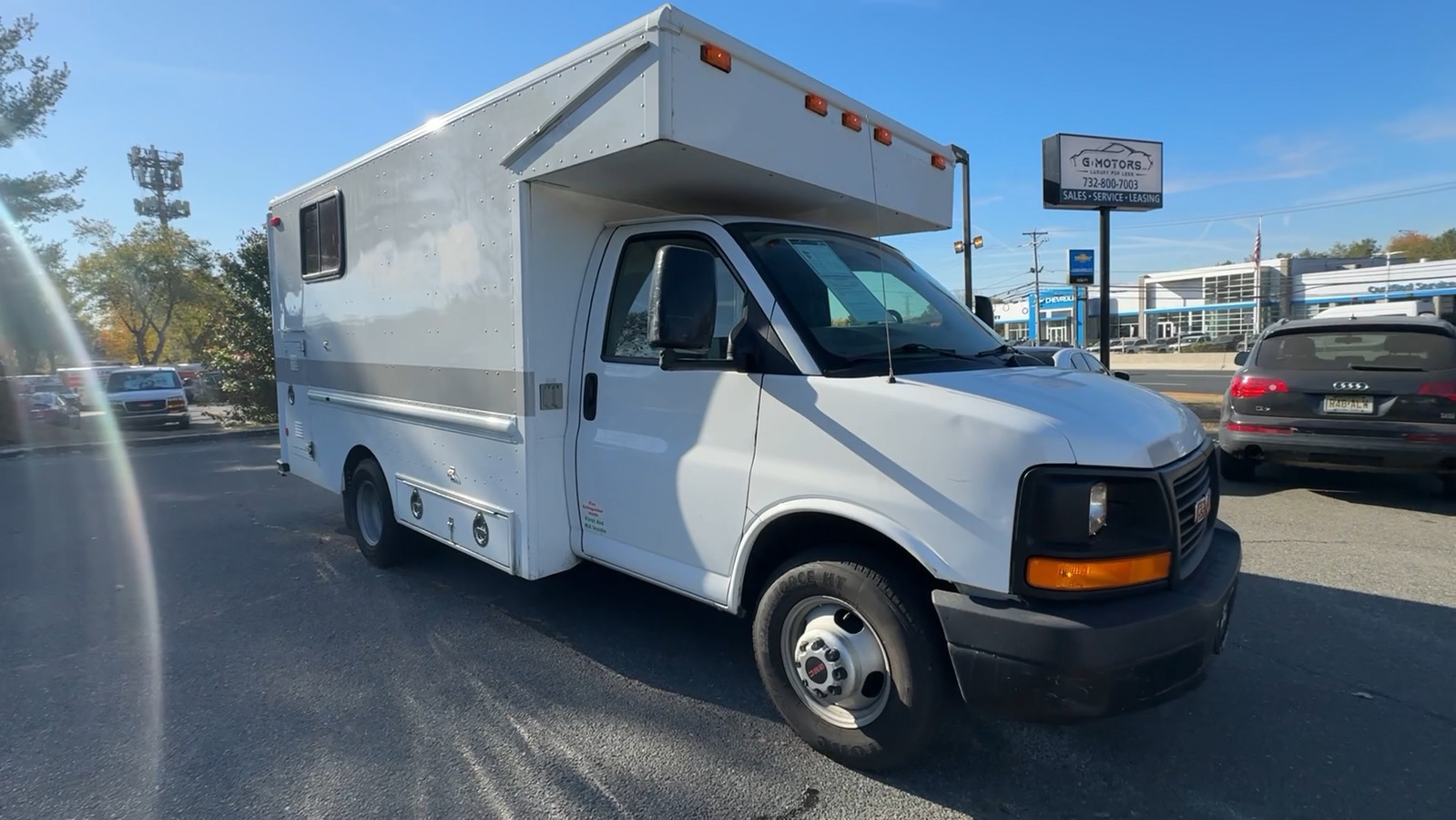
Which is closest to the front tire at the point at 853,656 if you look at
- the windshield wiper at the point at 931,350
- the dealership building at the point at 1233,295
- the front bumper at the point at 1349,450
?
the windshield wiper at the point at 931,350

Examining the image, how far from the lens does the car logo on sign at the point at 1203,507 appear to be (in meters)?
2.94

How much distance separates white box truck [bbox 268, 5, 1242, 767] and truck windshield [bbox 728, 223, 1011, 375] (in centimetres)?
2

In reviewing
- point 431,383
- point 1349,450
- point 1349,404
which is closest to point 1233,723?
point 431,383

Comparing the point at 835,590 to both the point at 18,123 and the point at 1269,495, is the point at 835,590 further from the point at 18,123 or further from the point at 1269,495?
the point at 18,123

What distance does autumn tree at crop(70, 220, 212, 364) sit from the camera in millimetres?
43562

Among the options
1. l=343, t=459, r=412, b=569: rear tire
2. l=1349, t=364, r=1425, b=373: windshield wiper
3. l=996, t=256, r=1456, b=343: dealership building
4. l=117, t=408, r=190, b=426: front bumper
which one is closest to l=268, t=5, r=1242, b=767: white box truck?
l=343, t=459, r=412, b=569: rear tire

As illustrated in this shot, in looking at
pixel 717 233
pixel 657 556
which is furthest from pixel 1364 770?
pixel 717 233

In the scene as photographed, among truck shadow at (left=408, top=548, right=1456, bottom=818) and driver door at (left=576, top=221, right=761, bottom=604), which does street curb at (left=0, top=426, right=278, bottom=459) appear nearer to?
truck shadow at (left=408, top=548, right=1456, bottom=818)

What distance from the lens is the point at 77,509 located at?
8383 mm

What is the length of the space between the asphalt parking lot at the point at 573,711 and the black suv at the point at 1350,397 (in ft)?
3.75

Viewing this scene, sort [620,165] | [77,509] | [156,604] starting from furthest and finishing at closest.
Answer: [77,509]
[156,604]
[620,165]

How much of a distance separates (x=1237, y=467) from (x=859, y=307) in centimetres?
681

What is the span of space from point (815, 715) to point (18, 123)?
19.6 meters

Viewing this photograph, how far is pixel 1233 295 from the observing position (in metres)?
62.3
